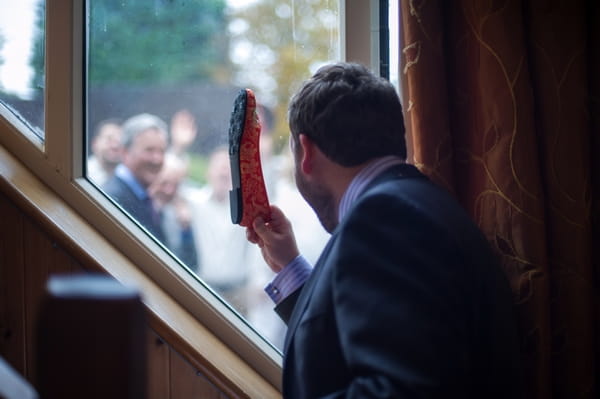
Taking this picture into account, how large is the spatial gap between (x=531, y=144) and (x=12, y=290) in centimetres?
111

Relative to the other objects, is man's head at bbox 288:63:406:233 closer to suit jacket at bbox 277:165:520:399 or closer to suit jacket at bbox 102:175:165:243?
suit jacket at bbox 277:165:520:399

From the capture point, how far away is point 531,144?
3.53 feet

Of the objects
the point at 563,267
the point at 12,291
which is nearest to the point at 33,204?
the point at 12,291

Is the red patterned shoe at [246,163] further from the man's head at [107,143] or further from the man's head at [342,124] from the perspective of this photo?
the man's head at [107,143]

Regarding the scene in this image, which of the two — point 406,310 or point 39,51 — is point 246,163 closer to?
point 406,310

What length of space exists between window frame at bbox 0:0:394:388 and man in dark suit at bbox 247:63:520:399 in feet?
1.61

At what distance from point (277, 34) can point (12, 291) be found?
2.67ft

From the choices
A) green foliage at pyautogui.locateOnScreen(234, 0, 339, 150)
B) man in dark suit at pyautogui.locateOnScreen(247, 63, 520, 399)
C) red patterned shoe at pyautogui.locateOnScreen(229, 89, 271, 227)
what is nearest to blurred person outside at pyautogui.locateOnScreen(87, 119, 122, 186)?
green foliage at pyautogui.locateOnScreen(234, 0, 339, 150)

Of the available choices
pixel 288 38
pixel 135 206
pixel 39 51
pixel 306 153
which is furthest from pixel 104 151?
pixel 306 153

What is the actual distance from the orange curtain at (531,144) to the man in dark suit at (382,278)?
0.11 m

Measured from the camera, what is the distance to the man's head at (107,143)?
1.60 metres

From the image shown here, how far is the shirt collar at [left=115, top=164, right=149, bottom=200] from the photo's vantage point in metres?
1.60

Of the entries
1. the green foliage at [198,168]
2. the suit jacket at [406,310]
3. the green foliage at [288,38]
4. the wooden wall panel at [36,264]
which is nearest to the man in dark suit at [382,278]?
the suit jacket at [406,310]

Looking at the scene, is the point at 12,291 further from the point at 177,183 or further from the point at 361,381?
the point at 361,381
